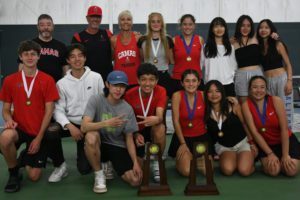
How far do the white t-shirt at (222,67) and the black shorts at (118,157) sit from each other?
1.67 metres

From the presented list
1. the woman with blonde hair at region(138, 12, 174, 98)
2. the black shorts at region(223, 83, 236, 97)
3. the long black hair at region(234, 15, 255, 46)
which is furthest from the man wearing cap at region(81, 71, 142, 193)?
the long black hair at region(234, 15, 255, 46)

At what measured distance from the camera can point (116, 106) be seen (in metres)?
3.17

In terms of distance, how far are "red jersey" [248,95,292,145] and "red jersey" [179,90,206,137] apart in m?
0.61

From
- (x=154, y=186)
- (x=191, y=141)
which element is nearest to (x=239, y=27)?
(x=191, y=141)

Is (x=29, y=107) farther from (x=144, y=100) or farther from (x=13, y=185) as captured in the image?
(x=144, y=100)

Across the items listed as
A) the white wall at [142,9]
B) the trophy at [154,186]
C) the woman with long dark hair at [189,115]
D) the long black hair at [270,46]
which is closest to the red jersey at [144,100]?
the woman with long dark hair at [189,115]

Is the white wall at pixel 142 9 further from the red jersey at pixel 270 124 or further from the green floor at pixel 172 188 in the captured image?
the green floor at pixel 172 188

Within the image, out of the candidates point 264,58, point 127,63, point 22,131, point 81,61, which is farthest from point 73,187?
point 264,58

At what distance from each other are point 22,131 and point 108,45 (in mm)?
1763

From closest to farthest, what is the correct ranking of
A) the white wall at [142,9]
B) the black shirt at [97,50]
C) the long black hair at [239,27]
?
the long black hair at [239,27] < the black shirt at [97,50] < the white wall at [142,9]

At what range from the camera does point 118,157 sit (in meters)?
3.18

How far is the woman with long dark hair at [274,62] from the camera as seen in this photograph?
4.15 metres

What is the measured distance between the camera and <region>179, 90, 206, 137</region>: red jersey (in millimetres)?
3578

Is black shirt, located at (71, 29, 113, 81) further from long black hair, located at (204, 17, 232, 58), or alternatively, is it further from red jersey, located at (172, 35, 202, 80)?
long black hair, located at (204, 17, 232, 58)
